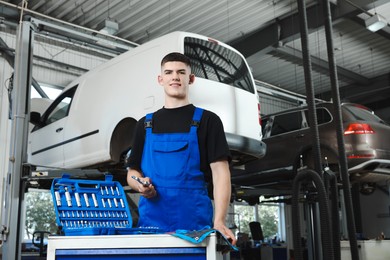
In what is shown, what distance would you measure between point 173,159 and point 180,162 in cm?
4

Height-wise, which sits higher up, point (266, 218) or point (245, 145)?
point (245, 145)

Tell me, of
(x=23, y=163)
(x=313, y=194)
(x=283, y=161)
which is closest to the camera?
(x=23, y=163)

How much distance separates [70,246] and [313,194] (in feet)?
14.0

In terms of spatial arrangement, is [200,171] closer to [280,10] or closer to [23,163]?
[23,163]

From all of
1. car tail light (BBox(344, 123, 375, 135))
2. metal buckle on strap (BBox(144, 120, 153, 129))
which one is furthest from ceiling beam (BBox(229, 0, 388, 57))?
metal buckle on strap (BBox(144, 120, 153, 129))

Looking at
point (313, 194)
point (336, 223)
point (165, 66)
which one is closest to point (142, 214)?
point (165, 66)

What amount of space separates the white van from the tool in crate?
2.32 metres

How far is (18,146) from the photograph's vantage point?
4.80 meters

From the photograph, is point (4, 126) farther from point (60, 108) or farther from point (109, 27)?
point (60, 108)

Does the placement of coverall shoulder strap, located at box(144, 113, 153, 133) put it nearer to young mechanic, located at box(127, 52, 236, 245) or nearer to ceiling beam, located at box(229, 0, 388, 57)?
young mechanic, located at box(127, 52, 236, 245)

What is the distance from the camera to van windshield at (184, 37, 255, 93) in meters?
4.73

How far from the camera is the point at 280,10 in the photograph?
1012 centimetres

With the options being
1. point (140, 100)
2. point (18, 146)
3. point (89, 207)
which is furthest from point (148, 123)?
point (18, 146)

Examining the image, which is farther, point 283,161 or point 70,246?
point 283,161
